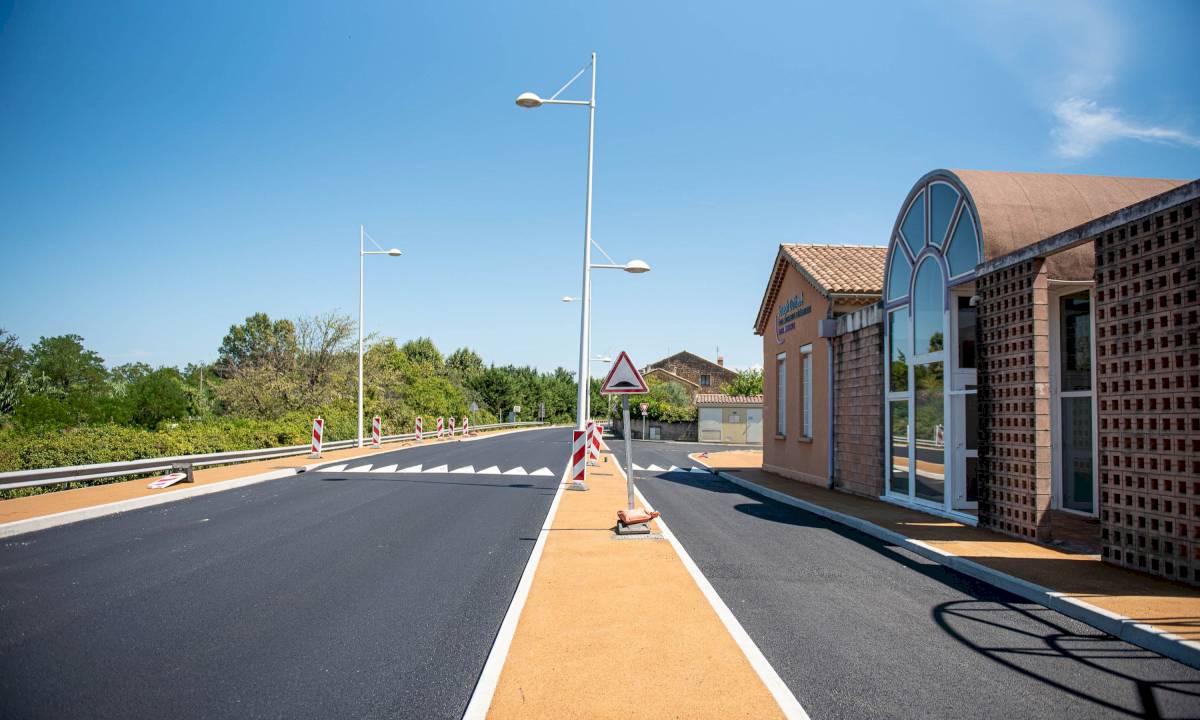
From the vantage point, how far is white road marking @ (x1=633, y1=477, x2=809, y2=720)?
4031 millimetres

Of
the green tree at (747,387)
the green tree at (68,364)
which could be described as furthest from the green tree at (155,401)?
the green tree at (747,387)

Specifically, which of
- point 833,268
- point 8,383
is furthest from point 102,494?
point 8,383

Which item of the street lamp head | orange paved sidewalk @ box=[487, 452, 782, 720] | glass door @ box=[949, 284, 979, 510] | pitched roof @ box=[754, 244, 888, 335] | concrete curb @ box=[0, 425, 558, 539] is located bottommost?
concrete curb @ box=[0, 425, 558, 539]

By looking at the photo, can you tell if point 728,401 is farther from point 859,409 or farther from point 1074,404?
point 1074,404

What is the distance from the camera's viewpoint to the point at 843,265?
18844 mm

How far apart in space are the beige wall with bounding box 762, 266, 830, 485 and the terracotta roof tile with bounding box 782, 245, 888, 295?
1.44 ft

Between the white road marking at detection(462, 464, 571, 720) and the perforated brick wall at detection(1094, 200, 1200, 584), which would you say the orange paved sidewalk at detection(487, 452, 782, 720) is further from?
the perforated brick wall at detection(1094, 200, 1200, 584)

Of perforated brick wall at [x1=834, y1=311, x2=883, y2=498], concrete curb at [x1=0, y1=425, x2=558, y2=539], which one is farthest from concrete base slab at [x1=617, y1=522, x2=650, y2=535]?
concrete curb at [x1=0, y1=425, x2=558, y2=539]

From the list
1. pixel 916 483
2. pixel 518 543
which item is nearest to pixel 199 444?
pixel 518 543

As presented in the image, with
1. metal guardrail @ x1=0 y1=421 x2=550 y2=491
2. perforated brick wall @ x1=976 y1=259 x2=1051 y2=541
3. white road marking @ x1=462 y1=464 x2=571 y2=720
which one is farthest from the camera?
metal guardrail @ x1=0 y1=421 x2=550 y2=491

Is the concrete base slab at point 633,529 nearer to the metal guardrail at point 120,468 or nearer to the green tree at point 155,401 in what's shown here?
the metal guardrail at point 120,468

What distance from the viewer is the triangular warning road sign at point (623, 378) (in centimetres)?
1071

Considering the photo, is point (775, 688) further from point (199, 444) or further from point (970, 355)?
point (199, 444)

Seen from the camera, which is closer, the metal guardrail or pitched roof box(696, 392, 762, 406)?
the metal guardrail
